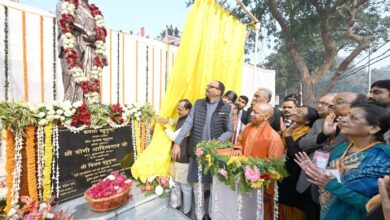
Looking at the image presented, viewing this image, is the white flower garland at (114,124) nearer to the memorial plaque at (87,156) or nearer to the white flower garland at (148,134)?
the memorial plaque at (87,156)

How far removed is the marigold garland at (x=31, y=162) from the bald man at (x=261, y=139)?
93.8 inches

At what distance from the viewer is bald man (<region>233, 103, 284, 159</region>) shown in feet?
8.85

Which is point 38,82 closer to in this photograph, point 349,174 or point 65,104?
point 65,104

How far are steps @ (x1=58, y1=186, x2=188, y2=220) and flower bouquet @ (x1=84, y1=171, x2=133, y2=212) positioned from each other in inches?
2.8

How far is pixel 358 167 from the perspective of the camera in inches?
65.7

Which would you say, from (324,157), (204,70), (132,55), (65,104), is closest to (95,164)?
(65,104)

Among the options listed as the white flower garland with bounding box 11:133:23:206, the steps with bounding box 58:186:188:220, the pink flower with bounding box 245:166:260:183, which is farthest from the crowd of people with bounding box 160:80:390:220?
the white flower garland with bounding box 11:133:23:206

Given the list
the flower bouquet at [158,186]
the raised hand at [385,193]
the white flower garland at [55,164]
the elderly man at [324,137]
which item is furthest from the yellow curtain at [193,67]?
the raised hand at [385,193]

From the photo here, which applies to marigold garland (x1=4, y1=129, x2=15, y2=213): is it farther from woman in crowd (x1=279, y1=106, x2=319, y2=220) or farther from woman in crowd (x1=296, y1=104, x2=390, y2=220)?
woman in crowd (x1=279, y1=106, x2=319, y2=220)

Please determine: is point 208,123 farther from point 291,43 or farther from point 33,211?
point 291,43

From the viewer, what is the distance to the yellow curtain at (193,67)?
3.80 m

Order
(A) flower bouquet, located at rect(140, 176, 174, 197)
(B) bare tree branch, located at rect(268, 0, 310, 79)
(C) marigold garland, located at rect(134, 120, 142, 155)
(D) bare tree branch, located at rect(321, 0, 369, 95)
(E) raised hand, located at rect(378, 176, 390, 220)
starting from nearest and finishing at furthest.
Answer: (E) raised hand, located at rect(378, 176, 390, 220) < (A) flower bouquet, located at rect(140, 176, 174, 197) < (C) marigold garland, located at rect(134, 120, 142, 155) < (D) bare tree branch, located at rect(321, 0, 369, 95) < (B) bare tree branch, located at rect(268, 0, 310, 79)

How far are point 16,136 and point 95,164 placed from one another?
1.06 meters

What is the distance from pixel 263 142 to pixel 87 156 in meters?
2.38
